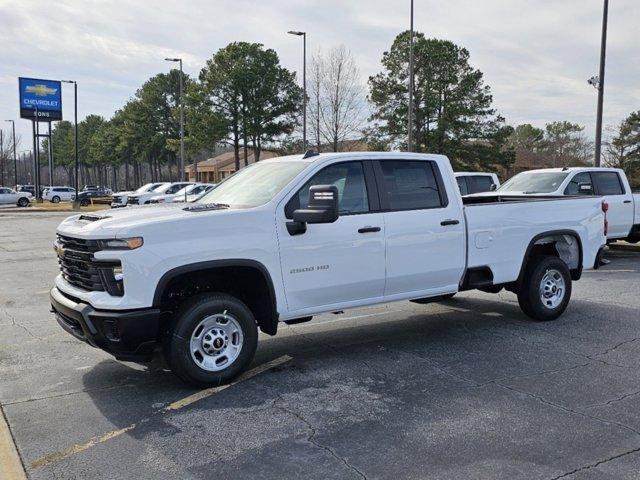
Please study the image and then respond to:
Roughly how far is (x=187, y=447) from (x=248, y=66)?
48549 mm

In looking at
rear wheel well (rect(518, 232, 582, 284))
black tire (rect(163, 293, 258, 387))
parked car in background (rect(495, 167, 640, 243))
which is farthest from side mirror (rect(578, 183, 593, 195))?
black tire (rect(163, 293, 258, 387))

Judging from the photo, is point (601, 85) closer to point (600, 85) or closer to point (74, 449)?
point (600, 85)

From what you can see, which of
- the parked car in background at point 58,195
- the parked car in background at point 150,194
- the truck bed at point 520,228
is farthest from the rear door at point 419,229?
the parked car in background at point 58,195

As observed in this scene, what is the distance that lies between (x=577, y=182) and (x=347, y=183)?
8.92 metres

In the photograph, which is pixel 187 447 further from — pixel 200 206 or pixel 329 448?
pixel 200 206

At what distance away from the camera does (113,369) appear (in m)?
5.65

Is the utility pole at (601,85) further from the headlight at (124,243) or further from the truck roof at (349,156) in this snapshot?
the headlight at (124,243)

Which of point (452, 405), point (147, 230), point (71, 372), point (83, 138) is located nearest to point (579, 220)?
point (452, 405)

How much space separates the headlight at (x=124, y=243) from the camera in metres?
4.61

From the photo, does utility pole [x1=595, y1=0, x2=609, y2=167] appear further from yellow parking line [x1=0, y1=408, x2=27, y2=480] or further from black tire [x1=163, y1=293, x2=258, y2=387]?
yellow parking line [x1=0, y1=408, x2=27, y2=480]

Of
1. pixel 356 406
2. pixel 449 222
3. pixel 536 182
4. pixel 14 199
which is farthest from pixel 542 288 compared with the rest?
pixel 14 199

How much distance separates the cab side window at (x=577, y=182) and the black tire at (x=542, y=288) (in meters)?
5.81

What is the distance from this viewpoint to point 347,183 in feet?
19.0

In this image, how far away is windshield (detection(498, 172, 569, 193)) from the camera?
13.0 meters
